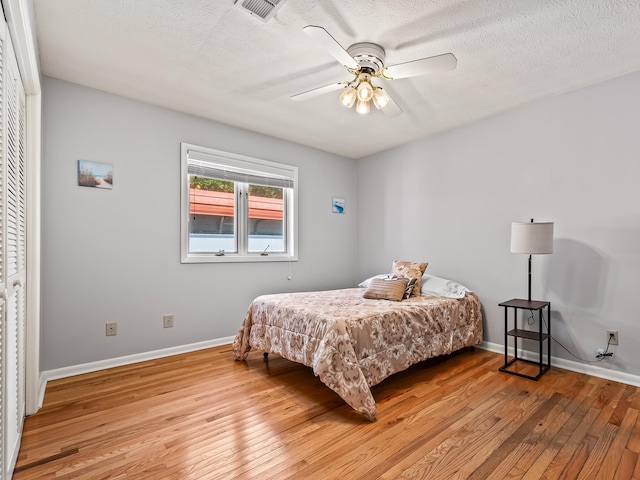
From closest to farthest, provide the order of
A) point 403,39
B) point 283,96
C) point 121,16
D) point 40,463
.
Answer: point 40,463 → point 121,16 → point 403,39 → point 283,96

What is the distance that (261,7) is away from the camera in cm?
188

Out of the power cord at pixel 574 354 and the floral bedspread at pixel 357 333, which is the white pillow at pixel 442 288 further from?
the power cord at pixel 574 354

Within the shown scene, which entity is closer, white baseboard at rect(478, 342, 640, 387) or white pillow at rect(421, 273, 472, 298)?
white baseboard at rect(478, 342, 640, 387)

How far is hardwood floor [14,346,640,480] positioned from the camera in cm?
160

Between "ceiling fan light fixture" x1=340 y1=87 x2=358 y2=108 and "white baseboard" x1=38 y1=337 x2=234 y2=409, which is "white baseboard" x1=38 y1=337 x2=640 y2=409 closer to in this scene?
Answer: "white baseboard" x1=38 y1=337 x2=234 y2=409

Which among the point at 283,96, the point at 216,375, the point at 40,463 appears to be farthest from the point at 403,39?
the point at 40,463

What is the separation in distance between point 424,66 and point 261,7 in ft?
3.35

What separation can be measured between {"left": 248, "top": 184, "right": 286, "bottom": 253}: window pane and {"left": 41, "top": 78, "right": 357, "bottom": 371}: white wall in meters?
0.31

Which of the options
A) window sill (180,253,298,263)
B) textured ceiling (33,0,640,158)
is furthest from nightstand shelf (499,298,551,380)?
window sill (180,253,298,263)

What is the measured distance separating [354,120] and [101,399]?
330 centimetres

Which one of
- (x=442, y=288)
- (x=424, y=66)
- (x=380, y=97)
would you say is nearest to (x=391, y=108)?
(x=380, y=97)

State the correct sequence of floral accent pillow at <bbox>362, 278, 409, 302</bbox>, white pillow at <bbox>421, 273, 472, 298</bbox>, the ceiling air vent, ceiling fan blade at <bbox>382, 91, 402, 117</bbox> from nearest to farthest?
1. the ceiling air vent
2. ceiling fan blade at <bbox>382, 91, 402, 117</bbox>
3. floral accent pillow at <bbox>362, 278, 409, 302</bbox>
4. white pillow at <bbox>421, 273, 472, 298</bbox>

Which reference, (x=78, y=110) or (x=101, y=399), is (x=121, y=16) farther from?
(x=101, y=399)

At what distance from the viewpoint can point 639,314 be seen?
253 cm
